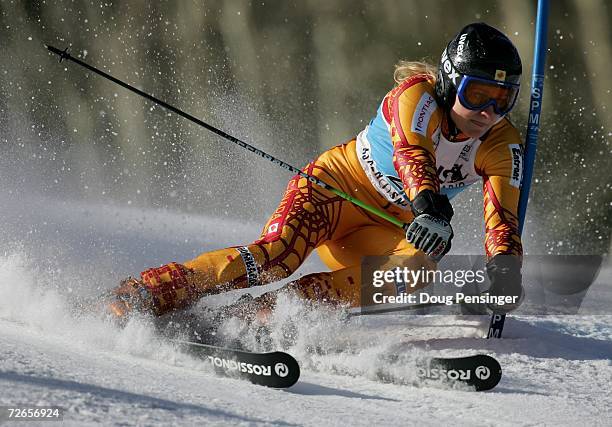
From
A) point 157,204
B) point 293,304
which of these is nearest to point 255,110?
point 157,204

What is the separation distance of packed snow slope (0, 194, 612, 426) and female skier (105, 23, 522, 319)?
15cm

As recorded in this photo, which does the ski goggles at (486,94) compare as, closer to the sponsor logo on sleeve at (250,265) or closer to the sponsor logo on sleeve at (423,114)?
the sponsor logo on sleeve at (423,114)

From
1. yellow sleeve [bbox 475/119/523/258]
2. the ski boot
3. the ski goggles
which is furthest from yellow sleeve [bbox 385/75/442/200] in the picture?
the ski boot

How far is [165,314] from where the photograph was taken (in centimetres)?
268

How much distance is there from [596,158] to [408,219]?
2.92 meters

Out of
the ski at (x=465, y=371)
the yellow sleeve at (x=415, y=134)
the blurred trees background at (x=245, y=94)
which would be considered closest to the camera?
the ski at (x=465, y=371)

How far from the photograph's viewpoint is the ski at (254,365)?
209cm

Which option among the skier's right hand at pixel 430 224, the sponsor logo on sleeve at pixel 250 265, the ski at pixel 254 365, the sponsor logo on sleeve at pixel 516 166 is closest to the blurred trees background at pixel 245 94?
the sponsor logo on sleeve at pixel 516 166

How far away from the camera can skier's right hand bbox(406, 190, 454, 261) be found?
2654mm

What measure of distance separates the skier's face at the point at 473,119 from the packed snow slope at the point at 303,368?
80 cm

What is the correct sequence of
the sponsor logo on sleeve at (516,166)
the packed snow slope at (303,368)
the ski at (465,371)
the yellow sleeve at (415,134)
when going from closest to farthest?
the packed snow slope at (303,368), the ski at (465,371), the yellow sleeve at (415,134), the sponsor logo on sleeve at (516,166)

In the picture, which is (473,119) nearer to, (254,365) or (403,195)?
(403,195)

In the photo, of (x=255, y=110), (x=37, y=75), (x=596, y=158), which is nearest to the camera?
(x=596, y=158)

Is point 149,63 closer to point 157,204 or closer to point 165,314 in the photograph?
point 157,204
